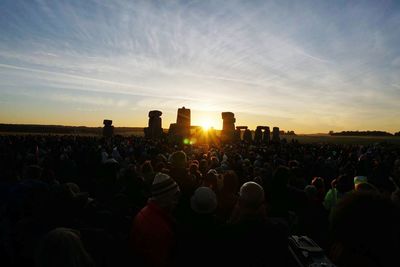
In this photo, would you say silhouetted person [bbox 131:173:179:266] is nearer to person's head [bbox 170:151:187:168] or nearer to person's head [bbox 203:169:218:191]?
person's head [bbox 170:151:187:168]

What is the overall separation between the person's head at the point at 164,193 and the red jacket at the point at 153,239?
0.19 meters

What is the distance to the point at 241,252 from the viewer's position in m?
3.39

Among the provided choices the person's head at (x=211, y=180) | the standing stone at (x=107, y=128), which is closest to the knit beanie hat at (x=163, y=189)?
the person's head at (x=211, y=180)

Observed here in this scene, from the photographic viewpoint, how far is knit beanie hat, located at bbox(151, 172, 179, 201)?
3857mm

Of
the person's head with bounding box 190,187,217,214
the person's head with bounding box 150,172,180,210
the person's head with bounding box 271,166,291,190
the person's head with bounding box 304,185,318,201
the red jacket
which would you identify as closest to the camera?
the red jacket

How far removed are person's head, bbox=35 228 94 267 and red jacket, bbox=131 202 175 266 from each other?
1.10 m

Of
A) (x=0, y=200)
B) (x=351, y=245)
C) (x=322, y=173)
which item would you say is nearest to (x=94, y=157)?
(x=322, y=173)

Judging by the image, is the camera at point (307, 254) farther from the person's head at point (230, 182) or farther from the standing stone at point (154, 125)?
the standing stone at point (154, 125)

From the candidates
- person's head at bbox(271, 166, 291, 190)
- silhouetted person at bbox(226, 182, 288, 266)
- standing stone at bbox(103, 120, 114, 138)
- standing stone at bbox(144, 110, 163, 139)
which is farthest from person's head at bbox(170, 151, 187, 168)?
standing stone at bbox(103, 120, 114, 138)

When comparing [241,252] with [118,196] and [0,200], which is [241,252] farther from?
[0,200]

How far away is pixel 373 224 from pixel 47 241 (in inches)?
87.7

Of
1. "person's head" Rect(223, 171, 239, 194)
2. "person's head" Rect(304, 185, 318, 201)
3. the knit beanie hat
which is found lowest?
"person's head" Rect(304, 185, 318, 201)

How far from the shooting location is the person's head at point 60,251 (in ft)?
7.57

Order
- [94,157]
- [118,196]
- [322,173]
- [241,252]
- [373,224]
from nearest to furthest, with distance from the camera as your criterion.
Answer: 1. [373,224]
2. [241,252]
3. [118,196]
4. [322,173]
5. [94,157]
